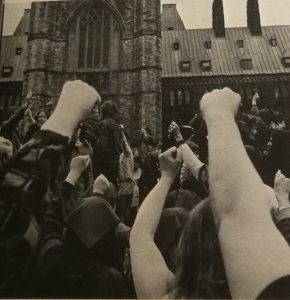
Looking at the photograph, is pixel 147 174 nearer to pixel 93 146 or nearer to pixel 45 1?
pixel 93 146

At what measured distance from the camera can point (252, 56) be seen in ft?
9.12

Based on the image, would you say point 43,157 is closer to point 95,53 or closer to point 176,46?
point 95,53

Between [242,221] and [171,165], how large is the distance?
32 cm

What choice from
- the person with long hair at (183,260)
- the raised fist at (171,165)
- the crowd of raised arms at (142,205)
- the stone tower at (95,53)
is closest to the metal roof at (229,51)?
the stone tower at (95,53)

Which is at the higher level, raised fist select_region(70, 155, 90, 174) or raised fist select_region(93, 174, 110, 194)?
raised fist select_region(70, 155, 90, 174)

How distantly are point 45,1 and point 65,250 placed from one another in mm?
1051

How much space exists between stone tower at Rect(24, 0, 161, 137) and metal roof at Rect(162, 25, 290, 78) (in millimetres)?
286

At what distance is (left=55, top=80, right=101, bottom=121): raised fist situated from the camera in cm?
121

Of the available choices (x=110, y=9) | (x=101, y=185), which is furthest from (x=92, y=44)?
(x=101, y=185)

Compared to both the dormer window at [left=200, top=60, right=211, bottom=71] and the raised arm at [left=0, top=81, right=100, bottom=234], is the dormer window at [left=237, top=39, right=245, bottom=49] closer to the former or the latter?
the dormer window at [left=200, top=60, right=211, bottom=71]

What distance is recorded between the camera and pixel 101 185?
1.38 meters

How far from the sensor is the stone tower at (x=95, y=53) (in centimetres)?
169

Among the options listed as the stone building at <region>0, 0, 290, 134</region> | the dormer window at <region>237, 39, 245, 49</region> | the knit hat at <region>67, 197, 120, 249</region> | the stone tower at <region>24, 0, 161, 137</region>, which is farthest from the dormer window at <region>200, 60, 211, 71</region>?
the knit hat at <region>67, 197, 120, 249</region>

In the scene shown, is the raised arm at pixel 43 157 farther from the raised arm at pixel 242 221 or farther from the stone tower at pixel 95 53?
the raised arm at pixel 242 221
